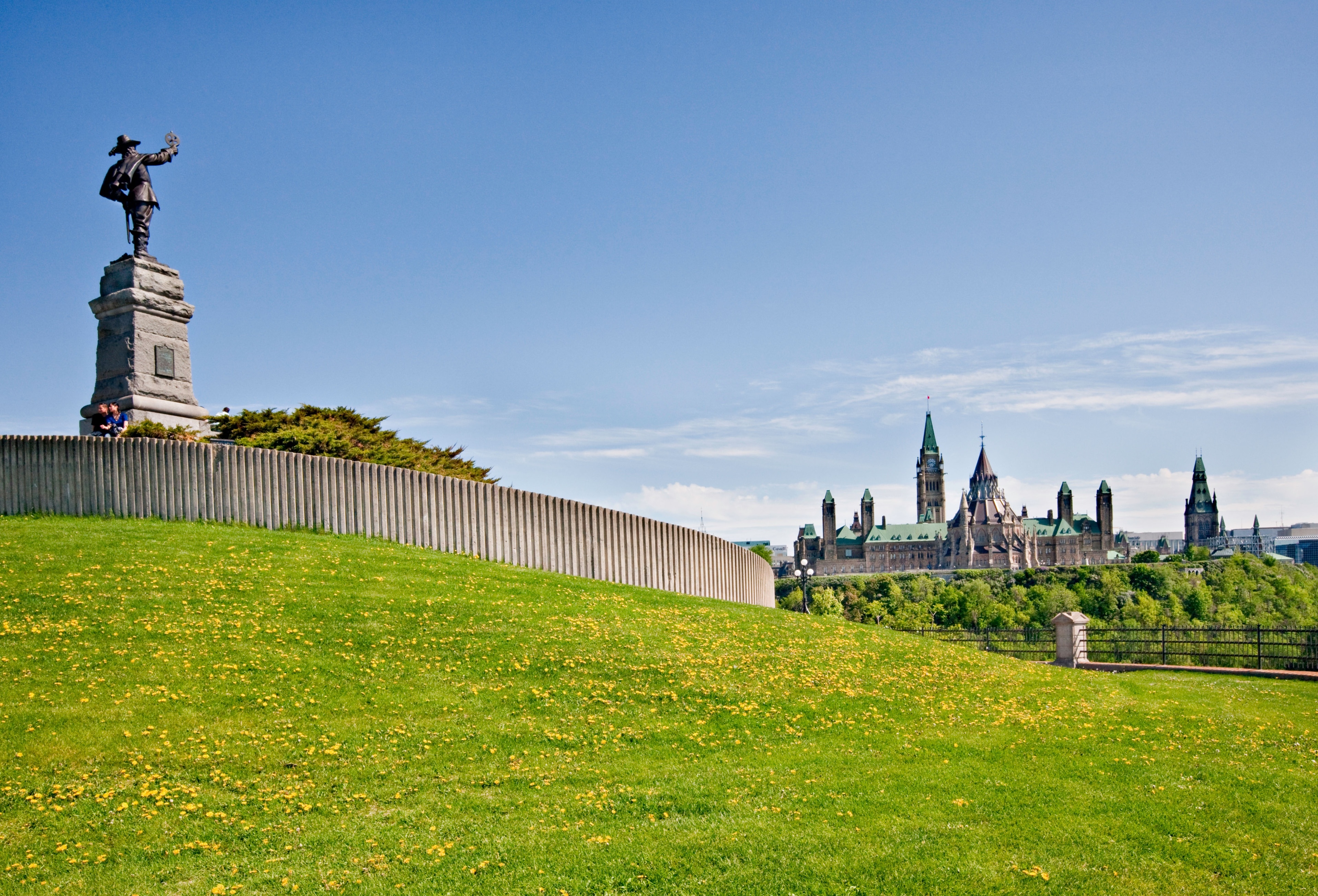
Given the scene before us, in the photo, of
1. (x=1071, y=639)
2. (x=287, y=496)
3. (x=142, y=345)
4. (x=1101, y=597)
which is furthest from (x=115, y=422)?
(x=1101, y=597)

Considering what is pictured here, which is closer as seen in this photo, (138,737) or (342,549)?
(138,737)

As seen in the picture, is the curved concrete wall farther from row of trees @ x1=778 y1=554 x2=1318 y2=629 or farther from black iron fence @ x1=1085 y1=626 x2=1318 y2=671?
row of trees @ x1=778 y1=554 x2=1318 y2=629

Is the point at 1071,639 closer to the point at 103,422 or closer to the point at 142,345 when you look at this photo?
the point at 103,422

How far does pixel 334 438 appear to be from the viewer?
74.6 ft

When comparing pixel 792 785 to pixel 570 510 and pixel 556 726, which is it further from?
pixel 570 510

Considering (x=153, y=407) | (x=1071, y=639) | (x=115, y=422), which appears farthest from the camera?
(x=153, y=407)

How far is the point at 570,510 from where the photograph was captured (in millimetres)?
20672

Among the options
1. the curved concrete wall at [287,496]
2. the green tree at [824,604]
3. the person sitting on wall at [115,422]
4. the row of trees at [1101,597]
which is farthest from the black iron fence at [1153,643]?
the green tree at [824,604]

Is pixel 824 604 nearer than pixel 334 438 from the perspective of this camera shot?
No

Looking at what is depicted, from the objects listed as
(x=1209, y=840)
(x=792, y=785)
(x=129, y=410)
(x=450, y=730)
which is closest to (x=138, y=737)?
(x=450, y=730)

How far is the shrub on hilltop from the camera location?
22016 mm

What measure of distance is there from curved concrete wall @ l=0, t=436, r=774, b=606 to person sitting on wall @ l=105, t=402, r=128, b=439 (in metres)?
1.41

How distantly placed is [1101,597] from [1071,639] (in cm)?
12059

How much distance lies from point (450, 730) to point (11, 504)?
1422cm
